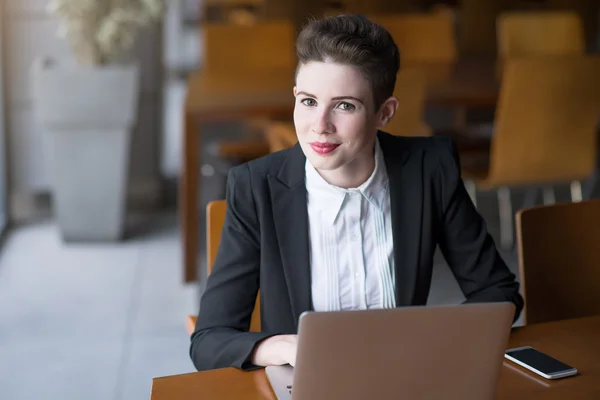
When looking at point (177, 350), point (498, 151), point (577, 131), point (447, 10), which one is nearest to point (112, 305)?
point (177, 350)

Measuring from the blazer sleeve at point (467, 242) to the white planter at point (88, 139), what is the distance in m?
2.74

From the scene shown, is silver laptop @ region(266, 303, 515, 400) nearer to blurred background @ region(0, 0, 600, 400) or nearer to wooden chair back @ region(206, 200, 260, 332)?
wooden chair back @ region(206, 200, 260, 332)

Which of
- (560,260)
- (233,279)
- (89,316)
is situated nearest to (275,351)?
(233,279)

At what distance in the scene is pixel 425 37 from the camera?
4949 millimetres

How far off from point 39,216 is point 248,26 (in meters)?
1.51

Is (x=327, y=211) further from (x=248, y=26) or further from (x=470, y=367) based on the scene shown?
(x=248, y=26)

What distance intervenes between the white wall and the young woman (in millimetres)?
3293

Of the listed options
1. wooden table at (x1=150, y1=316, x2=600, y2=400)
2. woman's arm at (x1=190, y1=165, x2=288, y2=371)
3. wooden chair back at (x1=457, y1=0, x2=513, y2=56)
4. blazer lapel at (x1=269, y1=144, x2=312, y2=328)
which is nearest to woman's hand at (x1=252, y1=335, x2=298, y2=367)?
wooden table at (x1=150, y1=316, x2=600, y2=400)

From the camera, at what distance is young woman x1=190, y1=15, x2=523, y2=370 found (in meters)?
1.50

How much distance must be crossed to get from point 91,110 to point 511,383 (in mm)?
3241

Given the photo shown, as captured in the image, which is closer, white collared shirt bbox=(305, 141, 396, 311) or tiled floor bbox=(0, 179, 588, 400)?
white collared shirt bbox=(305, 141, 396, 311)

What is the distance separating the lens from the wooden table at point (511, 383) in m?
1.28

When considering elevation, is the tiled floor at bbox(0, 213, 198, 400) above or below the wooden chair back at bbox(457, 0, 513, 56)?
below

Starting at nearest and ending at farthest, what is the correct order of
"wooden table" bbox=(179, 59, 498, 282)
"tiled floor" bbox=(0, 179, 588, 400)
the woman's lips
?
the woman's lips < "tiled floor" bbox=(0, 179, 588, 400) < "wooden table" bbox=(179, 59, 498, 282)
